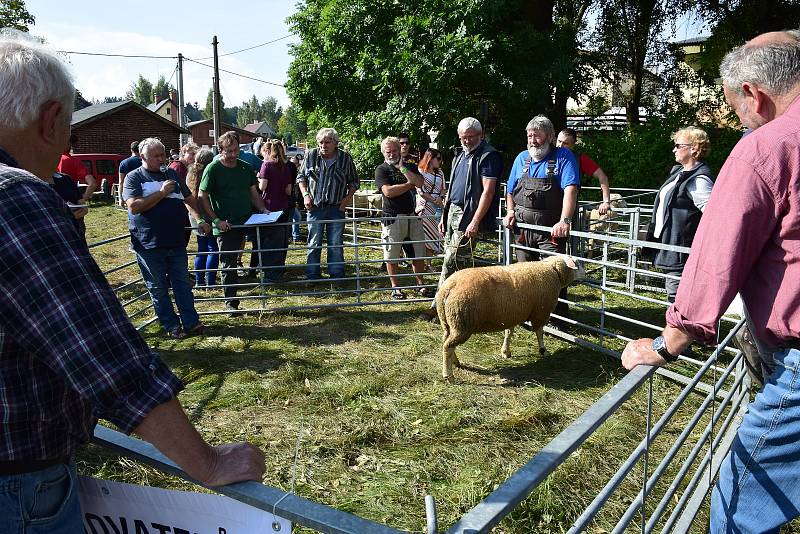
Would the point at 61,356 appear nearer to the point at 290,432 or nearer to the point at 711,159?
the point at 290,432

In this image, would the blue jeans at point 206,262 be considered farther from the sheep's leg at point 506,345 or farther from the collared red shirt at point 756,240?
the collared red shirt at point 756,240

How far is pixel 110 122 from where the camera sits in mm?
42719

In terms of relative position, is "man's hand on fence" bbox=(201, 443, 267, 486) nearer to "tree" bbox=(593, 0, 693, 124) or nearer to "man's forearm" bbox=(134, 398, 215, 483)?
"man's forearm" bbox=(134, 398, 215, 483)

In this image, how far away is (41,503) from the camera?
139cm

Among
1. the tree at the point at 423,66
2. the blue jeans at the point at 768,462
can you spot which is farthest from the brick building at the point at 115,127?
the blue jeans at the point at 768,462

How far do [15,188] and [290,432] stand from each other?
3.55 meters

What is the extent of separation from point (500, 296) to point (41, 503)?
4503 mm

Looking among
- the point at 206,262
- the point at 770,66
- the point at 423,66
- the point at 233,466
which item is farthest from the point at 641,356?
the point at 423,66

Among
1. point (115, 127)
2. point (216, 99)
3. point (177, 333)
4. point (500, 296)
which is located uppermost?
point (216, 99)

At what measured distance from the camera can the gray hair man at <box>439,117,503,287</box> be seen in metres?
6.61

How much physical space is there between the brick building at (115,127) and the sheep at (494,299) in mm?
41461

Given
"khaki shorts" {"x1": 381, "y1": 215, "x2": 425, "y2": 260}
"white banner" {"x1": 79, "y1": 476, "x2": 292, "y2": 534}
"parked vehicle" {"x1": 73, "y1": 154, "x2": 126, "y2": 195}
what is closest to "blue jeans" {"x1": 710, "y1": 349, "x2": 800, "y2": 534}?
"white banner" {"x1": 79, "y1": 476, "x2": 292, "y2": 534}

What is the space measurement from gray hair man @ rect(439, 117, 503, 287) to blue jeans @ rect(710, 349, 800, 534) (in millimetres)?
4556

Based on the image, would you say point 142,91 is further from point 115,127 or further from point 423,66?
point 423,66
